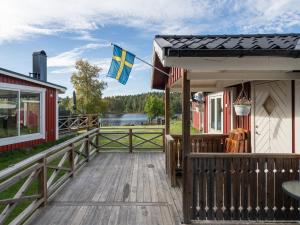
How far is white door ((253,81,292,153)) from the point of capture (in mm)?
4594

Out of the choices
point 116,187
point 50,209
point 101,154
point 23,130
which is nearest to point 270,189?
point 116,187

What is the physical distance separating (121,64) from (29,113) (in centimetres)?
745

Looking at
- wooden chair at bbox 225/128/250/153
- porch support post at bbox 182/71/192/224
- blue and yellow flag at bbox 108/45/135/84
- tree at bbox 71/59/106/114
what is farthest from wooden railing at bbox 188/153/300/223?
tree at bbox 71/59/106/114

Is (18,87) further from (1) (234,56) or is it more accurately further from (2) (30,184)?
(1) (234,56)

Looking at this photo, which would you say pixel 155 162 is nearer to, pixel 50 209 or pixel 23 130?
pixel 50 209

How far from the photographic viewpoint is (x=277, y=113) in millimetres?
4945

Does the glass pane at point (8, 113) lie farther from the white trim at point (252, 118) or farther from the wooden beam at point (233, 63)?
the white trim at point (252, 118)

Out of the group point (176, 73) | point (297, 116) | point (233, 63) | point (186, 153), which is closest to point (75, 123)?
point (176, 73)

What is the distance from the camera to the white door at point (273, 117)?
4594 millimetres

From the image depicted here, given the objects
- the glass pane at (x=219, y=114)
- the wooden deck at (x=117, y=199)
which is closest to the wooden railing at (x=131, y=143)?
the wooden deck at (x=117, y=199)

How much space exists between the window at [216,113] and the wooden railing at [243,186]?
5.42 meters

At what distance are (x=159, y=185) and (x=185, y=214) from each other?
2021mm

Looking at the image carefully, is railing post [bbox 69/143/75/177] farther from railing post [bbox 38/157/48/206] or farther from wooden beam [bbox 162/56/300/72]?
wooden beam [bbox 162/56/300/72]

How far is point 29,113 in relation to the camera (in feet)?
38.0
